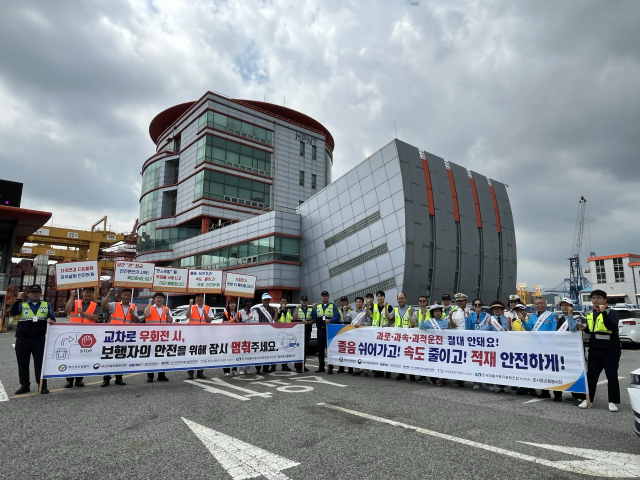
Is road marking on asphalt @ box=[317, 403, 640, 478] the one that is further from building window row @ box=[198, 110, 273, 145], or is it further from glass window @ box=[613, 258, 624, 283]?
glass window @ box=[613, 258, 624, 283]

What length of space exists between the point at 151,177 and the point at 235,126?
14.3 meters

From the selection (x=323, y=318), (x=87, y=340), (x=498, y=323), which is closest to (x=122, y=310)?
(x=87, y=340)

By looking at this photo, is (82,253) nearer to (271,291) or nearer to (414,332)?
(271,291)

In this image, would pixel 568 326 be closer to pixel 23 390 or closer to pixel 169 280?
pixel 23 390

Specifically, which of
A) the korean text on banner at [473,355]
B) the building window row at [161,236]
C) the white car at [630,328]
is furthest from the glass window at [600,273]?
the korean text on banner at [473,355]

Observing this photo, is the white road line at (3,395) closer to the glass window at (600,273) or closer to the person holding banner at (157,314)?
the person holding banner at (157,314)

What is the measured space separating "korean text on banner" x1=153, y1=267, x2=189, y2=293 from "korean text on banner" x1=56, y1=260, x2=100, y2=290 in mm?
4563

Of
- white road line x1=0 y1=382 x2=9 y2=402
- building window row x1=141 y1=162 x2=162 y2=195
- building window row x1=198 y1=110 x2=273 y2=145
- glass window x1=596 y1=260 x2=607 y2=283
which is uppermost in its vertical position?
building window row x1=198 y1=110 x2=273 y2=145

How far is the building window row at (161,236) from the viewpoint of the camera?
146ft

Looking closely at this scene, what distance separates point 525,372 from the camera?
704 cm

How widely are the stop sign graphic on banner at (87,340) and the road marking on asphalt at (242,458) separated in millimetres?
4143

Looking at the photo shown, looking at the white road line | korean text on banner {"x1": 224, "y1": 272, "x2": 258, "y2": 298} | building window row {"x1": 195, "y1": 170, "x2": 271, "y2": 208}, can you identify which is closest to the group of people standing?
the white road line

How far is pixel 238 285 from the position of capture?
49.2 feet

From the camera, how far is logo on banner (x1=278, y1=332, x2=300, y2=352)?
962 centimetres
